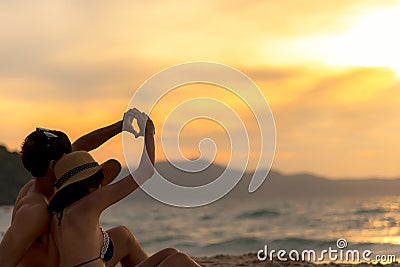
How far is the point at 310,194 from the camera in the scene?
59.0m

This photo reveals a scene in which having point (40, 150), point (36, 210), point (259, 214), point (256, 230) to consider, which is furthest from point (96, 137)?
point (259, 214)

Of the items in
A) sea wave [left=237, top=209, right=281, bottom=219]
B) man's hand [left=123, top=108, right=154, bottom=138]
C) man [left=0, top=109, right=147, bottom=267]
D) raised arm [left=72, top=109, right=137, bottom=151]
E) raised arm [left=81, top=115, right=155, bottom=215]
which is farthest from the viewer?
sea wave [left=237, top=209, right=281, bottom=219]

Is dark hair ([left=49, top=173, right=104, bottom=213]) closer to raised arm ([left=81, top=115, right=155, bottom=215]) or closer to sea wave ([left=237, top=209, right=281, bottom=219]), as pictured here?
raised arm ([left=81, top=115, right=155, bottom=215])

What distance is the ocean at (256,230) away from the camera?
18.7 m

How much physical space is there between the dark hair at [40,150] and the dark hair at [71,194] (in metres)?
0.22

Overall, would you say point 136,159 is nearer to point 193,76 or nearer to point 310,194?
point 193,76

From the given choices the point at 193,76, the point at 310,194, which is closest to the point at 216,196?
the point at 193,76

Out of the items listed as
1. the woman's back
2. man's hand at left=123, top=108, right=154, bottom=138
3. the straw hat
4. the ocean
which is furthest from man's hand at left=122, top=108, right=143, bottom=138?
the ocean

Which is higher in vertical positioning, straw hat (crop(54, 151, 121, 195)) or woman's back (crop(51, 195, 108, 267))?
straw hat (crop(54, 151, 121, 195))

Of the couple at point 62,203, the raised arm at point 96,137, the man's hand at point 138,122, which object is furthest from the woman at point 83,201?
the raised arm at point 96,137

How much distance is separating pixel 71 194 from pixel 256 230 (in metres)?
21.5

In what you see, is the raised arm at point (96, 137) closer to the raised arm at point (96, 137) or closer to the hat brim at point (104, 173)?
the raised arm at point (96, 137)

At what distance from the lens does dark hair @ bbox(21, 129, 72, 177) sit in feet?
11.4

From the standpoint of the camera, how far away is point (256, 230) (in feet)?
80.2
